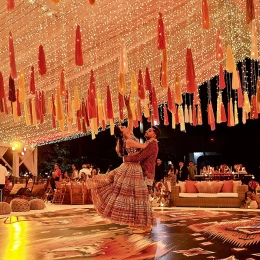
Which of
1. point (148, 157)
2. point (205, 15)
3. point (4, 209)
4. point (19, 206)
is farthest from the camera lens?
point (19, 206)

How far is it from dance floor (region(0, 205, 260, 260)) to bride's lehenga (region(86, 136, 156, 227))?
0.71ft

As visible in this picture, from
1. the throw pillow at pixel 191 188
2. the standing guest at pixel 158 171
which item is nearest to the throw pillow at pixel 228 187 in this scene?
the throw pillow at pixel 191 188

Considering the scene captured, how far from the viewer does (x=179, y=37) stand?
318 inches

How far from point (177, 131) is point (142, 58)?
14710 millimetres

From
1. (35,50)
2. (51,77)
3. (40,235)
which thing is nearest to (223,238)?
(40,235)

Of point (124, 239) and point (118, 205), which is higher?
point (118, 205)

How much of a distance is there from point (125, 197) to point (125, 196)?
12mm

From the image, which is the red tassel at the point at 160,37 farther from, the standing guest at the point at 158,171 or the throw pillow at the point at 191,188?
the standing guest at the point at 158,171

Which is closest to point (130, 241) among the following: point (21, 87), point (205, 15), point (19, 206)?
point (205, 15)

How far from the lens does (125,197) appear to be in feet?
16.5

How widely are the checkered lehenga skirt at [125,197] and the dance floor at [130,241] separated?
0.70 ft

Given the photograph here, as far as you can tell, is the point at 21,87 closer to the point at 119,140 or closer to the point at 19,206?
the point at 119,140

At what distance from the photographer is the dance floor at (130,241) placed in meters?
3.79

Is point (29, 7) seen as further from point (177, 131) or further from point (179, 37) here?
point (177, 131)
